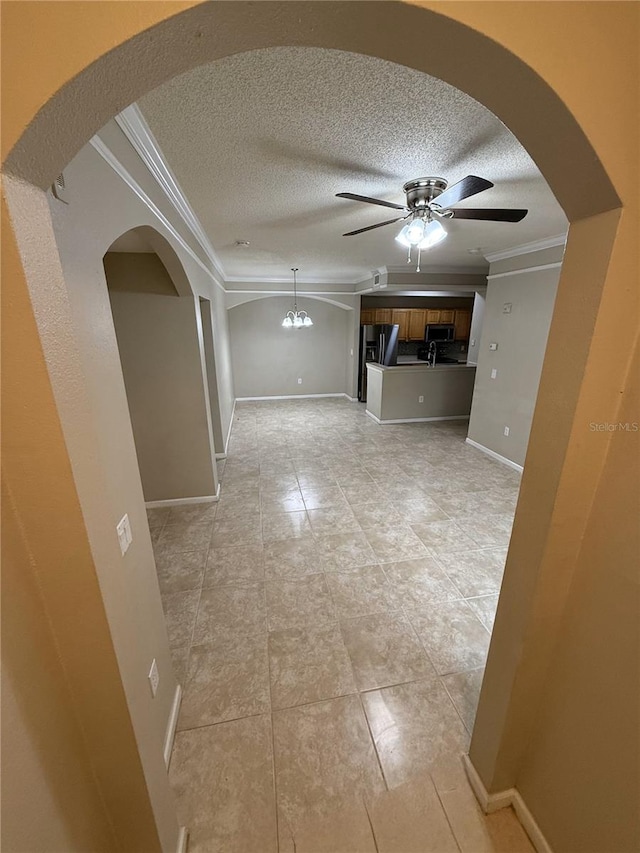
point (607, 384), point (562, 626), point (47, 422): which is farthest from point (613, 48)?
point (562, 626)

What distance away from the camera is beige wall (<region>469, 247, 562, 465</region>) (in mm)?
3529

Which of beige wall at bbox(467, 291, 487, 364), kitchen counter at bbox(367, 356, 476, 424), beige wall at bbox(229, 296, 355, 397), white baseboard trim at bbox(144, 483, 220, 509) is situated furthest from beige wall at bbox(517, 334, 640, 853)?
beige wall at bbox(467, 291, 487, 364)

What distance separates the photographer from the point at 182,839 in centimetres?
114

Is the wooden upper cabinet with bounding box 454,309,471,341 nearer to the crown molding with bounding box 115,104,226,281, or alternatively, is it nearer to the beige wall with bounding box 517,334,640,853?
the crown molding with bounding box 115,104,226,281

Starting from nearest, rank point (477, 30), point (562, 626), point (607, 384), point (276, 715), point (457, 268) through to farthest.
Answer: point (477, 30) → point (607, 384) → point (562, 626) → point (276, 715) → point (457, 268)

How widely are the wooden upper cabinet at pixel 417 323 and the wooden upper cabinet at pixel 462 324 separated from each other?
31.1 inches

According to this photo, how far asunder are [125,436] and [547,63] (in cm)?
155

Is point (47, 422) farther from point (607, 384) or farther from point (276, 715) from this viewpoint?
point (276, 715)

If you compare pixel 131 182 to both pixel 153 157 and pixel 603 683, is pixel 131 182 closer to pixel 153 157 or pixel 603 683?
pixel 153 157

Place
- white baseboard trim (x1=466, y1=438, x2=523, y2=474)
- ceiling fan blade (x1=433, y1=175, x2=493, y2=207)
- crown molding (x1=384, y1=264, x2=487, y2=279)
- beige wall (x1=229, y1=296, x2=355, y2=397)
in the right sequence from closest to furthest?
1. ceiling fan blade (x1=433, y1=175, x2=493, y2=207)
2. white baseboard trim (x1=466, y1=438, x2=523, y2=474)
3. crown molding (x1=384, y1=264, x2=487, y2=279)
4. beige wall (x1=229, y1=296, x2=355, y2=397)

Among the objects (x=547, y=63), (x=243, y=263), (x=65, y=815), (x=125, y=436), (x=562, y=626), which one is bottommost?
(x=65, y=815)

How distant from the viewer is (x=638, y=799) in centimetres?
82

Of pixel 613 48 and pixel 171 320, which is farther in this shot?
pixel 171 320

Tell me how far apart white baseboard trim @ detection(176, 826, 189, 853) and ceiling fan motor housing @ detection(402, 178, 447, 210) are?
3124 mm
